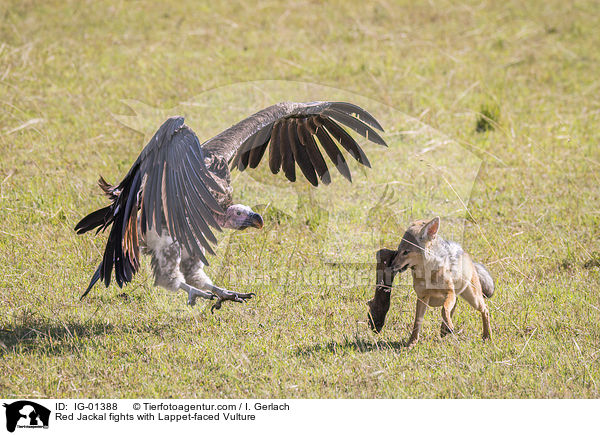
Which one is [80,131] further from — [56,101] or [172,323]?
[172,323]

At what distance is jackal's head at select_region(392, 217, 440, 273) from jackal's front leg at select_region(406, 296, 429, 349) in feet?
0.92

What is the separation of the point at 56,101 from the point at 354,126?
4.88 meters

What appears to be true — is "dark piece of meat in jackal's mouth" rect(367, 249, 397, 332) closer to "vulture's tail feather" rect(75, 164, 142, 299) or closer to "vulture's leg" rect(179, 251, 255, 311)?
"vulture's leg" rect(179, 251, 255, 311)

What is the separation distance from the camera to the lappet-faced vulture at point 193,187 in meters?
4.40

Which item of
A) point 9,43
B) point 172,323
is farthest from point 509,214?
point 9,43

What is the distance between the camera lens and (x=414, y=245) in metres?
4.36

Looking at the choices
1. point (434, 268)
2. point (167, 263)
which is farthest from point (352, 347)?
point (167, 263)

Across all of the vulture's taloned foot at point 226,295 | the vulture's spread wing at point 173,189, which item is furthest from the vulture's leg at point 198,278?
the vulture's spread wing at point 173,189

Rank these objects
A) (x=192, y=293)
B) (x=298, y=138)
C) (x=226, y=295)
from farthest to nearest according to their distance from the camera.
→ (x=298, y=138), (x=226, y=295), (x=192, y=293)

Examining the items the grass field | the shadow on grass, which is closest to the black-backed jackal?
the shadow on grass

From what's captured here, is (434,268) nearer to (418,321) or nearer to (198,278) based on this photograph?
(418,321)

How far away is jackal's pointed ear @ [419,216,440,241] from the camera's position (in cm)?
429

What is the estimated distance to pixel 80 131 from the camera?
8.51 metres
